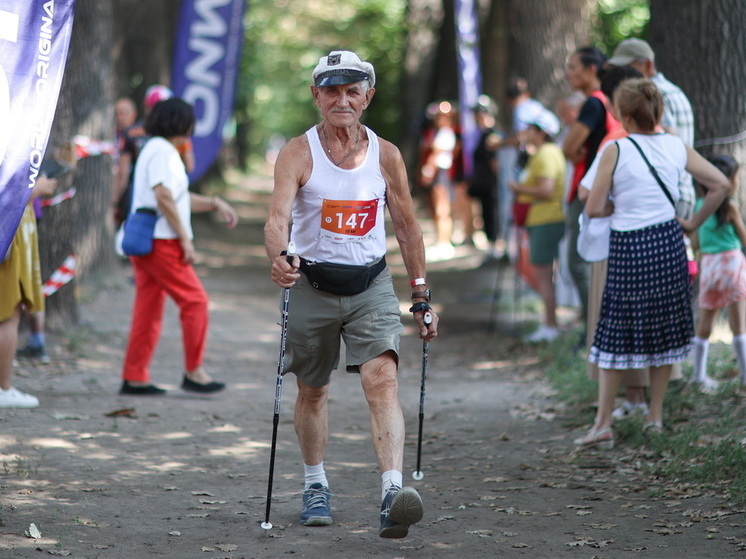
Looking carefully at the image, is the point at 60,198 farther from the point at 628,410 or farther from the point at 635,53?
the point at 628,410

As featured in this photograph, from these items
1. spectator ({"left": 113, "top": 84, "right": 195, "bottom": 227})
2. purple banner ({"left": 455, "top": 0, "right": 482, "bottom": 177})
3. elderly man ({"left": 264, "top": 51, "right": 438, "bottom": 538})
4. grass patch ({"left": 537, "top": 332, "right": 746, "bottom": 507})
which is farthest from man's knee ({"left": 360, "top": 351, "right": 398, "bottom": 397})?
purple banner ({"left": 455, "top": 0, "right": 482, "bottom": 177})

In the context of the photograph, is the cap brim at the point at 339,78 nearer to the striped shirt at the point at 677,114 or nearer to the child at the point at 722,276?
the striped shirt at the point at 677,114

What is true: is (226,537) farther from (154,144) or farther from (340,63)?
(154,144)

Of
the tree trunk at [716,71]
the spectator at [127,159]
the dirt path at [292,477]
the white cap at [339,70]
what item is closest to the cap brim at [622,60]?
the tree trunk at [716,71]

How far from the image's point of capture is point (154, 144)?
309 inches

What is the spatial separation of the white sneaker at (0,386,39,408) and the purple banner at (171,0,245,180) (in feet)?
21.6

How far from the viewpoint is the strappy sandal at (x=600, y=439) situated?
6.61 metres

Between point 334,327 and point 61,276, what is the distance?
194 inches

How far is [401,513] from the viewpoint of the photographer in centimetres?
455

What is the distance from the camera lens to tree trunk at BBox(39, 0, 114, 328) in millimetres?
9422

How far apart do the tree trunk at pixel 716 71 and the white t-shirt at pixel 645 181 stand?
1.81 meters

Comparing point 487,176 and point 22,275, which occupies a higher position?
point 487,176

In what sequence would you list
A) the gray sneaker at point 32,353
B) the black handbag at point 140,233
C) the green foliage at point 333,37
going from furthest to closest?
1. the green foliage at point 333,37
2. the gray sneaker at point 32,353
3. the black handbag at point 140,233

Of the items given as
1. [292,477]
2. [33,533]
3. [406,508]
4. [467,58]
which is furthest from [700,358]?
[467,58]
